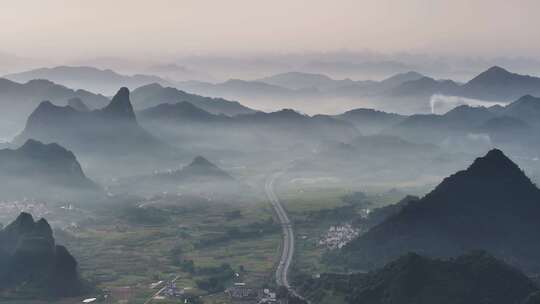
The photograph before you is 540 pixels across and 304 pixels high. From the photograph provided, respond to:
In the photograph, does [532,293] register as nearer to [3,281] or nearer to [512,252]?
[512,252]

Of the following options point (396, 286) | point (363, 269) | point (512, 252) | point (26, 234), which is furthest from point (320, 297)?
point (26, 234)

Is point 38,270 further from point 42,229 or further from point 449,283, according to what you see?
point 449,283

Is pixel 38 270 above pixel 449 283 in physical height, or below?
above

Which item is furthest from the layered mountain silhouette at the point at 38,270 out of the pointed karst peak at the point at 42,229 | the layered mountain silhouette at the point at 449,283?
the layered mountain silhouette at the point at 449,283

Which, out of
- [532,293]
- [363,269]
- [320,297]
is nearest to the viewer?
[532,293]

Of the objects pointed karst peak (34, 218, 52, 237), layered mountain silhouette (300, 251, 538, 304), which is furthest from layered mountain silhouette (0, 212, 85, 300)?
layered mountain silhouette (300, 251, 538, 304)

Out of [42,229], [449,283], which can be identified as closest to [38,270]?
[42,229]
